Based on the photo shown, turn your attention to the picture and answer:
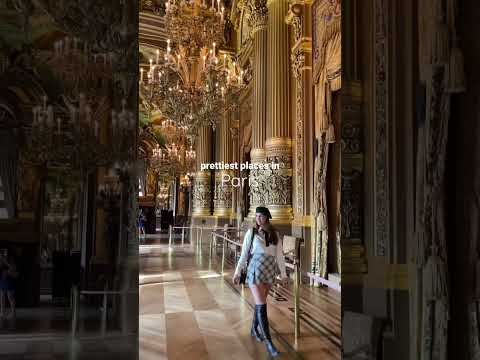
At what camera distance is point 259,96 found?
345 inches

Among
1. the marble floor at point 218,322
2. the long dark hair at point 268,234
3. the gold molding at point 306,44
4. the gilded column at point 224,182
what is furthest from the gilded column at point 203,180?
the long dark hair at point 268,234

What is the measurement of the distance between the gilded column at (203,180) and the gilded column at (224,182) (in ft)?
3.13

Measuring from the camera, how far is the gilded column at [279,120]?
774cm

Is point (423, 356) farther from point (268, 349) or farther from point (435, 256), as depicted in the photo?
point (268, 349)

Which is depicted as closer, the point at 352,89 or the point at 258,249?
the point at 352,89

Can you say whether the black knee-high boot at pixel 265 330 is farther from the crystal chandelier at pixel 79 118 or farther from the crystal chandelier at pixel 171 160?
the crystal chandelier at pixel 171 160

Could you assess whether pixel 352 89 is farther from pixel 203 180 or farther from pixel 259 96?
pixel 203 180

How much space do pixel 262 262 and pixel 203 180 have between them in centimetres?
1180

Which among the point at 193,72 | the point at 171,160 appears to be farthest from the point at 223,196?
the point at 193,72

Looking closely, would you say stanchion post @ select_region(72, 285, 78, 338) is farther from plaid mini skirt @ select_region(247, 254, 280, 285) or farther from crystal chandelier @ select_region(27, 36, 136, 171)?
plaid mini skirt @ select_region(247, 254, 280, 285)

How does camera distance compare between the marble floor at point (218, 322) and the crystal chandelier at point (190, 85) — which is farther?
the crystal chandelier at point (190, 85)

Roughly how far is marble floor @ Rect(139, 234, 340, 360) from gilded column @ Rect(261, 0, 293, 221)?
75.5 inches

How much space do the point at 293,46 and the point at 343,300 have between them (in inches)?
242

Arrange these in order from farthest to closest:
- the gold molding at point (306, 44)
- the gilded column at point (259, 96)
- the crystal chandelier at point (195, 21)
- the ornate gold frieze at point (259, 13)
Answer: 1. the ornate gold frieze at point (259, 13)
2. the gilded column at point (259, 96)
3. the gold molding at point (306, 44)
4. the crystal chandelier at point (195, 21)
